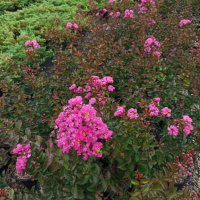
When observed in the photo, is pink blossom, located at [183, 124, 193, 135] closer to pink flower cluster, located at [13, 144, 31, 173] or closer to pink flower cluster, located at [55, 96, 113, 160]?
pink flower cluster, located at [55, 96, 113, 160]

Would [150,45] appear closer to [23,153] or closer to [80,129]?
[80,129]

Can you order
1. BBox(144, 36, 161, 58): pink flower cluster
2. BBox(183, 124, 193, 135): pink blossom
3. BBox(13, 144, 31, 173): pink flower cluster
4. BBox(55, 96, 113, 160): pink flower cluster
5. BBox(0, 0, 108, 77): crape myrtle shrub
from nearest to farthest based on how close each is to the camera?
BBox(55, 96, 113, 160): pink flower cluster < BBox(13, 144, 31, 173): pink flower cluster < BBox(183, 124, 193, 135): pink blossom < BBox(144, 36, 161, 58): pink flower cluster < BBox(0, 0, 108, 77): crape myrtle shrub

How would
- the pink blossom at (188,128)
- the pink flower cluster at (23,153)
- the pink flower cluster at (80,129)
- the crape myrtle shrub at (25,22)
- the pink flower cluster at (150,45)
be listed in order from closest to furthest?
the pink flower cluster at (80,129) → the pink flower cluster at (23,153) → the pink blossom at (188,128) → the pink flower cluster at (150,45) → the crape myrtle shrub at (25,22)

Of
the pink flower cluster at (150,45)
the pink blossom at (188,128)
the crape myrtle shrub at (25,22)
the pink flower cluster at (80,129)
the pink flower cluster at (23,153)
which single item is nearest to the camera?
the pink flower cluster at (80,129)

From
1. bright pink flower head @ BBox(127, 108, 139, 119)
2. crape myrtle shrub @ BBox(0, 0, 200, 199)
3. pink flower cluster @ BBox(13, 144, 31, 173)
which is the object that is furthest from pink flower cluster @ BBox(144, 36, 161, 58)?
pink flower cluster @ BBox(13, 144, 31, 173)

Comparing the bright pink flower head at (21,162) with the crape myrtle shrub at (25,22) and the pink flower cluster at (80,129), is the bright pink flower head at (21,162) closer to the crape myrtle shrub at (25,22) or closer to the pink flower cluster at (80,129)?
the pink flower cluster at (80,129)

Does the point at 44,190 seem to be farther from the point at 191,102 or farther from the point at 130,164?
the point at 191,102

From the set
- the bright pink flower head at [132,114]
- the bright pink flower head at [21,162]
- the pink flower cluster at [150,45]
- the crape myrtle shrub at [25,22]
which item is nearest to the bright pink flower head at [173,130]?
the bright pink flower head at [132,114]

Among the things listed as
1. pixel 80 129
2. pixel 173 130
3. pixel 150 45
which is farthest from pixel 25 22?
pixel 173 130

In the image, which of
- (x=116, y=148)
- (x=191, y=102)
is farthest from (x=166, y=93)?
(x=116, y=148)

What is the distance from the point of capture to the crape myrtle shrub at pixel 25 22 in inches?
111

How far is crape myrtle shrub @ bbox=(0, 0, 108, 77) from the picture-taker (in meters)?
2.83

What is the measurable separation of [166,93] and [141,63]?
0.59 metres

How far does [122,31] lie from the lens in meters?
3.07
